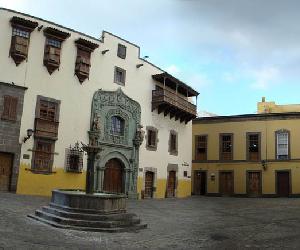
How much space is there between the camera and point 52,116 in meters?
22.0

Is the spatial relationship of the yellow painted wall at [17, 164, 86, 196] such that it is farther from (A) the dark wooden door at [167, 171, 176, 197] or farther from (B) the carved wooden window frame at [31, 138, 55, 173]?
(A) the dark wooden door at [167, 171, 176, 197]

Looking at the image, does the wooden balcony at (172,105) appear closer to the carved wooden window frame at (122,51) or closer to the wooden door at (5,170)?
the carved wooden window frame at (122,51)

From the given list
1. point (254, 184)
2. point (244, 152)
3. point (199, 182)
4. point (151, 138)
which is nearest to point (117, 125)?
point (151, 138)

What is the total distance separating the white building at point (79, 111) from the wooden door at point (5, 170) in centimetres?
5

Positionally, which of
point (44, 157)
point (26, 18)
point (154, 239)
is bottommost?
point (154, 239)

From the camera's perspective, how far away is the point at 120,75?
85.7 ft

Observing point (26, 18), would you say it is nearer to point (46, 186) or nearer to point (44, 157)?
point (44, 157)

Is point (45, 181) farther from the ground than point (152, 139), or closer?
closer

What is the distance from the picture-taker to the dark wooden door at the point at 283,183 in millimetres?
32781

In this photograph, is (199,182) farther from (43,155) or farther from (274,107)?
(43,155)

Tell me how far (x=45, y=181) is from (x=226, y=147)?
61.0 ft

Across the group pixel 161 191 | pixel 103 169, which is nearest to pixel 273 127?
pixel 161 191

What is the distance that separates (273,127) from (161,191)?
11451mm

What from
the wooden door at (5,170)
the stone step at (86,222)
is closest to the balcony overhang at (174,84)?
the wooden door at (5,170)
